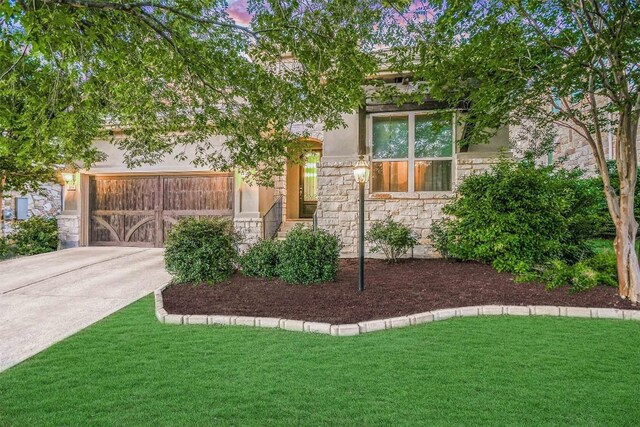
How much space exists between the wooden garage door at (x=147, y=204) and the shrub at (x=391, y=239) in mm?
4338

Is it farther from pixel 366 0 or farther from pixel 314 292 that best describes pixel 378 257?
pixel 366 0

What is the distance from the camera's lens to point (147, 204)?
31.2 feet

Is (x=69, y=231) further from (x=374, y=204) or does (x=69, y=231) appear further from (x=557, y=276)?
(x=557, y=276)

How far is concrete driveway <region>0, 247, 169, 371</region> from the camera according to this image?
356cm

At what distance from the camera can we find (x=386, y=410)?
2.14m

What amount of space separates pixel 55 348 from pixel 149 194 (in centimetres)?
696

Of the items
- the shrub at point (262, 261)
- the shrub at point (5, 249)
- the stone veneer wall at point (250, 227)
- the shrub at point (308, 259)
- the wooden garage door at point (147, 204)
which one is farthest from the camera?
the wooden garage door at point (147, 204)

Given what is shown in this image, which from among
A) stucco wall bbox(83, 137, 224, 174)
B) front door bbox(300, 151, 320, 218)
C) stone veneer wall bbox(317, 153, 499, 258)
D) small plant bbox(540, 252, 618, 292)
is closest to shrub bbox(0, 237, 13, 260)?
stucco wall bbox(83, 137, 224, 174)

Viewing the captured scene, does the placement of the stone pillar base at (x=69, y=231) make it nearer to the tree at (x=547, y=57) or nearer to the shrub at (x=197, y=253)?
the shrub at (x=197, y=253)

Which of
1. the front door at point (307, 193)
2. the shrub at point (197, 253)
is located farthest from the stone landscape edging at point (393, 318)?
the front door at point (307, 193)

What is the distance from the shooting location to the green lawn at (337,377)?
212cm

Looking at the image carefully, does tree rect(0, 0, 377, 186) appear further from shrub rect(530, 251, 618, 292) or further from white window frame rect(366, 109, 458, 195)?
shrub rect(530, 251, 618, 292)

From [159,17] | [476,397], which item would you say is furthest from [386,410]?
[159,17]

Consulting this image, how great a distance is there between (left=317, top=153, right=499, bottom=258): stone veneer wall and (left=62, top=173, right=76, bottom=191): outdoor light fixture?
7.18 metres
